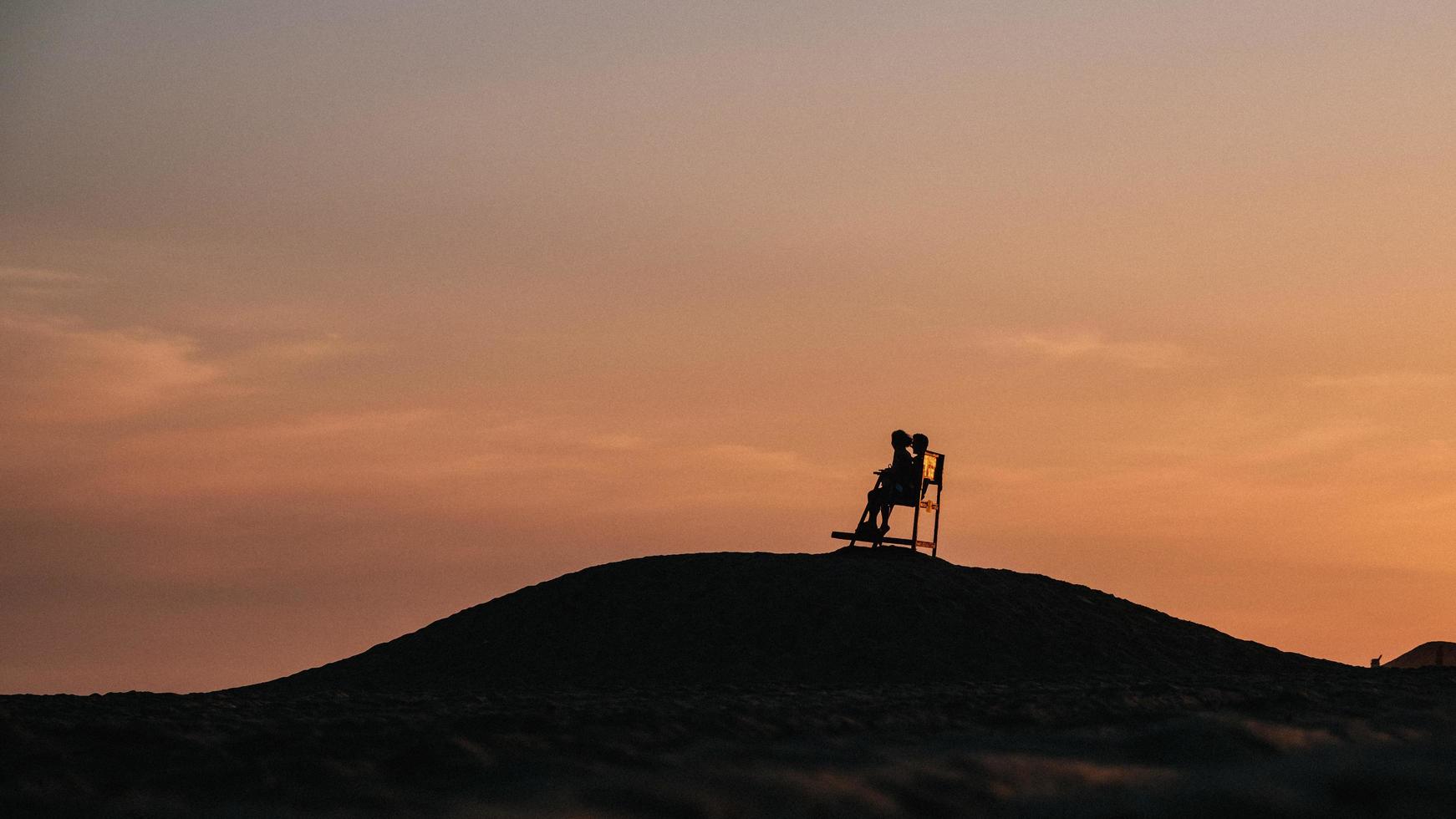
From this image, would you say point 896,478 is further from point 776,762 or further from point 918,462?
point 776,762

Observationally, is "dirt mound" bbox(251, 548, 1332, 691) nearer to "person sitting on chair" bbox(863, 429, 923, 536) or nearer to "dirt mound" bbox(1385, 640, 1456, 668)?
"person sitting on chair" bbox(863, 429, 923, 536)

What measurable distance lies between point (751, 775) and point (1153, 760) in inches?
86.7

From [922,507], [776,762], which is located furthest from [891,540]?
[776,762]

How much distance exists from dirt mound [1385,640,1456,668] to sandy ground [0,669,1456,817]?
22014 mm

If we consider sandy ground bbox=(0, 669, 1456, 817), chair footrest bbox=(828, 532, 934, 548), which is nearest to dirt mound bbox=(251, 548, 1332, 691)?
chair footrest bbox=(828, 532, 934, 548)

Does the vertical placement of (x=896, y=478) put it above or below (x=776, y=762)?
above

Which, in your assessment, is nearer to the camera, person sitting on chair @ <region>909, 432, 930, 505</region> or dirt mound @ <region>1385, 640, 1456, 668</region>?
person sitting on chair @ <region>909, 432, 930, 505</region>

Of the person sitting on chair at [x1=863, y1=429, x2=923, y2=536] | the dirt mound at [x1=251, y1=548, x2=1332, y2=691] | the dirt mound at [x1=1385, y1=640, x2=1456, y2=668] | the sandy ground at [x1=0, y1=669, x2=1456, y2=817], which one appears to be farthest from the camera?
the dirt mound at [x1=1385, y1=640, x2=1456, y2=668]

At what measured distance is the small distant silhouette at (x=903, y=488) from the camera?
88.8ft

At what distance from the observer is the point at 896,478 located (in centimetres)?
2703

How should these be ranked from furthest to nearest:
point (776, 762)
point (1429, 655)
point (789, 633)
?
1. point (1429, 655)
2. point (789, 633)
3. point (776, 762)

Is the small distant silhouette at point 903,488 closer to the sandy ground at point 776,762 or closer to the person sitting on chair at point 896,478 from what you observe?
the person sitting on chair at point 896,478

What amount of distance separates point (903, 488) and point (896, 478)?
0.21 meters

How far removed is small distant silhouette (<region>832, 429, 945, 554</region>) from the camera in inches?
1066
